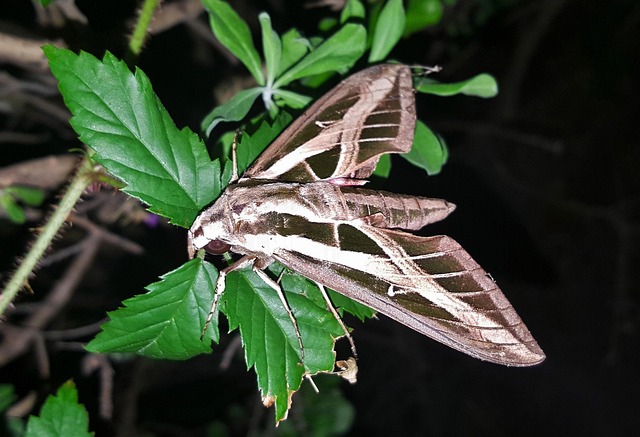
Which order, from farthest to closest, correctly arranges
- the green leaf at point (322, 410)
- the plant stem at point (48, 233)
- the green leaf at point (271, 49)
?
1. the green leaf at point (322, 410)
2. the green leaf at point (271, 49)
3. the plant stem at point (48, 233)

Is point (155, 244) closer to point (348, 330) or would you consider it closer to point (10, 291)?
point (10, 291)

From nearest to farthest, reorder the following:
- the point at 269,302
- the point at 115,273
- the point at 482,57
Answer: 1. the point at 269,302
2. the point at 115,273
3. the point at 482,57

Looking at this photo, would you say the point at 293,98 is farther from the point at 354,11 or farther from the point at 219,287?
the point at 219,287

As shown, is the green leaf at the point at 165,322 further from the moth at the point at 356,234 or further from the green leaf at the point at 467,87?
the green leaf at the point at 467,87

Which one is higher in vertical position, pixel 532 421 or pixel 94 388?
pixel 94 388

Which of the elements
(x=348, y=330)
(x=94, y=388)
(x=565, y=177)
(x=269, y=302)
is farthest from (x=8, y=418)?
(x=565, y=177)

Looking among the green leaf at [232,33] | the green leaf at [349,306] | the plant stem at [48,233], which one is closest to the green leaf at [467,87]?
the green leaf at [232,33]
